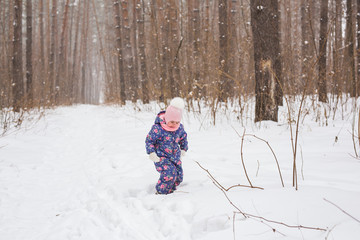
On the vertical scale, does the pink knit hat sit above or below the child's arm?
above

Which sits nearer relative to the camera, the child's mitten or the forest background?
the child's mitten

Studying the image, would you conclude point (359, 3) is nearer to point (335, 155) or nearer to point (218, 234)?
point (335, 155)

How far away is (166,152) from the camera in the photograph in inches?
95.5

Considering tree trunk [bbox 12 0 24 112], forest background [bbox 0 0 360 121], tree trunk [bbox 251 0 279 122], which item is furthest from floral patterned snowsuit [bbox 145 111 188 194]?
tree trunk [bbox 12 0 24 112]

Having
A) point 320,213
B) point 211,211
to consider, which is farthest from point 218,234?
point 320,213

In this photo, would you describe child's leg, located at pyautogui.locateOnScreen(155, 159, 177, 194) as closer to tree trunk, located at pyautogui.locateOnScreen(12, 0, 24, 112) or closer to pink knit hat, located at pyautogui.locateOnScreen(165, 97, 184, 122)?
pink knit hat, located at pyautogui.locateOnScreen(165, 97, 184, 122)

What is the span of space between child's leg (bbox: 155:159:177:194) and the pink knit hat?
0.42 meters

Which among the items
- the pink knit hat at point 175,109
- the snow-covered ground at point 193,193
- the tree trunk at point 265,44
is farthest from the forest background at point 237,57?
the pink knit hat at point 175,109

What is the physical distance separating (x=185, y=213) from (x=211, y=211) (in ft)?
0.70

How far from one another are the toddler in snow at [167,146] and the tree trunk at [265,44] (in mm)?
2131

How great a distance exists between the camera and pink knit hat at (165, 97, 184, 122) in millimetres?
2297

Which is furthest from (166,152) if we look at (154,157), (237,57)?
(237,57)

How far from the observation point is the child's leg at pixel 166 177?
2330 mm

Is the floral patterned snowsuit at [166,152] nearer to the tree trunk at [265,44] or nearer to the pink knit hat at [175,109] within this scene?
the pink knit hat at [175,109]
